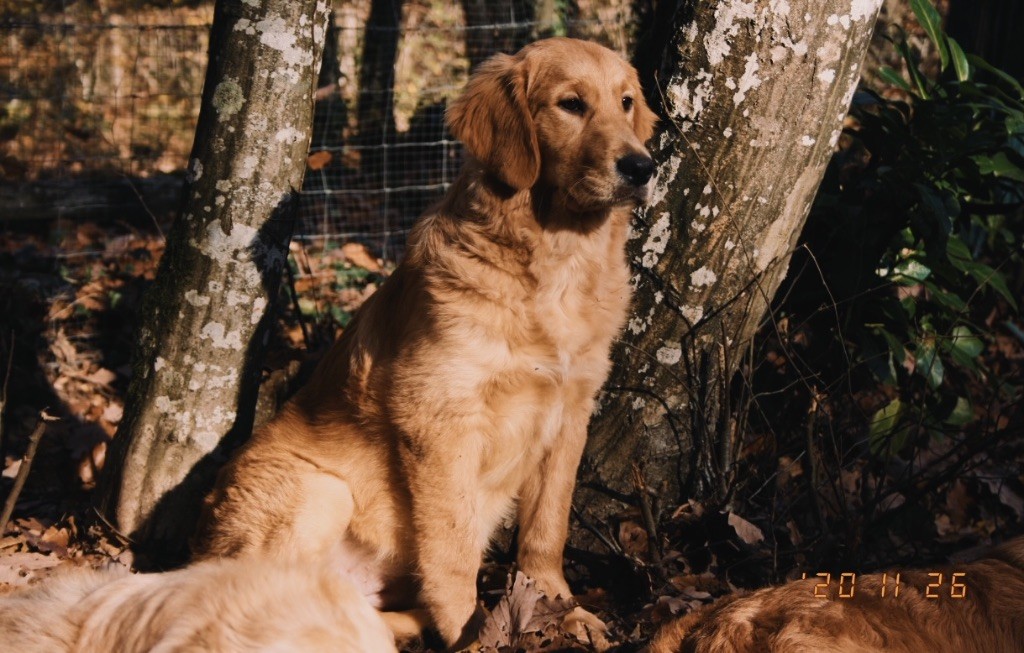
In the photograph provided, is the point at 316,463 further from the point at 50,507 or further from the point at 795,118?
the point at 795,118

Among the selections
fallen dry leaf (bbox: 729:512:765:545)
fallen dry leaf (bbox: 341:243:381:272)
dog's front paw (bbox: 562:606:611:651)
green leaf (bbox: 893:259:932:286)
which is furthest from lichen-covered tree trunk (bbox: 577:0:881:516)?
fallen dry leaf (bbox: 341:243:381:272)

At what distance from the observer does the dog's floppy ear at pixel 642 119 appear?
349cm

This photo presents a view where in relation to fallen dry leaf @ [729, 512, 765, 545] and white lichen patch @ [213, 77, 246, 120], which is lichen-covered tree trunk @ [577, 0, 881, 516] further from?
white lichen patch @ [213, 77, 246, 120]

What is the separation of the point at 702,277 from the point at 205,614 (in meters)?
2.31

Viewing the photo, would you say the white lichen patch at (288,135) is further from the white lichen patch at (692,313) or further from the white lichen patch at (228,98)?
the white lichen patch at (692,313)

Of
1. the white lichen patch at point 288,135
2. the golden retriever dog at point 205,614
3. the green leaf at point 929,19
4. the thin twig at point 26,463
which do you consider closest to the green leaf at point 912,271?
the green leaf at point 929,19

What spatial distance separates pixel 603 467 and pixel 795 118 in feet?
5.17

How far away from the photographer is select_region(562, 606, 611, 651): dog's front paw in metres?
3.20

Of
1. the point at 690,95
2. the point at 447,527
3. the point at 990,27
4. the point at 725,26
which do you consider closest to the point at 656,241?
the point at 690,95

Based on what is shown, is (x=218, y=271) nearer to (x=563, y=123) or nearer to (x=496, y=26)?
(x=563, y=123)

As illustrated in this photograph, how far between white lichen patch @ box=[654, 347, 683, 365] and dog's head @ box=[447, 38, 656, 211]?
72 centimetres

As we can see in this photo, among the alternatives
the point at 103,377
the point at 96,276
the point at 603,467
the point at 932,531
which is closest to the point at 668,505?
the point at 603,467

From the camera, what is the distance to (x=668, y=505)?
384 centimetres

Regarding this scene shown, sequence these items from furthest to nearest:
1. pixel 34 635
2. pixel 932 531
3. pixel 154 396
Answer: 1. pixel 932 531
2. pixel 154 396
3. pixel 34 635
